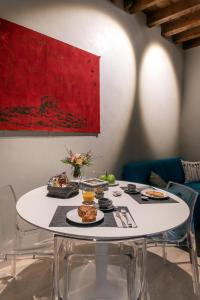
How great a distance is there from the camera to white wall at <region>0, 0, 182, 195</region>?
7.27 ft

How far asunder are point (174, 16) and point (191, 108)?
159 centimetres

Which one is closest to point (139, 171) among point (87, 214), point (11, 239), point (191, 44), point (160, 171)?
point (160, 171)

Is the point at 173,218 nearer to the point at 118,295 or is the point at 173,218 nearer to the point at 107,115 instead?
the point at 118,295

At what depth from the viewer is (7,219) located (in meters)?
1.75

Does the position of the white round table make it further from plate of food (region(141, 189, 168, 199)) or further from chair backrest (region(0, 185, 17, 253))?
chair backrest (region(0, 185, 17, 253))

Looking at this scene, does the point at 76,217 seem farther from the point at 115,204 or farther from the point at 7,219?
the point at 7,219

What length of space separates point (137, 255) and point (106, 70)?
2209 mm

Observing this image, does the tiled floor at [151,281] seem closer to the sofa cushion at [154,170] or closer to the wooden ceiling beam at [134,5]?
the sofa cushion at [154,170]

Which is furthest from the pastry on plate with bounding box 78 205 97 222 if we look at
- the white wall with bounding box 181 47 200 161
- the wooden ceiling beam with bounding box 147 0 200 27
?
the white wall with bounding box 181 47 200 161

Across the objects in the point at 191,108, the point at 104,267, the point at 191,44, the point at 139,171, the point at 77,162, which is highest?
the point at 191,44

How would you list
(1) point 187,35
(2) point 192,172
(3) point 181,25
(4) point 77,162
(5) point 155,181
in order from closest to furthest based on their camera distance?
1. (4) point 77,162
2. (5) point 155,181
3. (3) point 181,25
4. (2) point 192,172
5. (1) point 187,35

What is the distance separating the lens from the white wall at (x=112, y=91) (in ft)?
7.27

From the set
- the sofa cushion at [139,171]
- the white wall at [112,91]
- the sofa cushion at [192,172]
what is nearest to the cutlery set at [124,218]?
the white wall at [112,91]

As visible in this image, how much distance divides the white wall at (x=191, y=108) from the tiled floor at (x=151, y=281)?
2357mm
